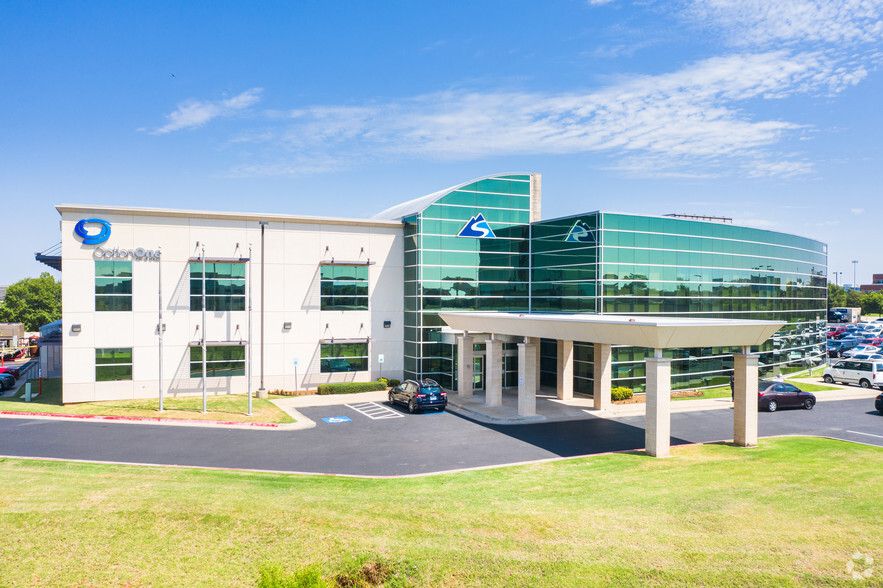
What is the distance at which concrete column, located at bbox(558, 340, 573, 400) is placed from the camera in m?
32.4

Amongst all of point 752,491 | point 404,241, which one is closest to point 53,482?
point 752,491

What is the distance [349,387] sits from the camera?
34812 millimetres

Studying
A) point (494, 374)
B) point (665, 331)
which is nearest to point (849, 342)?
point (494, 374)

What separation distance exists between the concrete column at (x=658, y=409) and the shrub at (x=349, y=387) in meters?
19.4

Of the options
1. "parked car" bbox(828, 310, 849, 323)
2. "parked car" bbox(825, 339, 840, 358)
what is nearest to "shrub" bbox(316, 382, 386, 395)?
"parked car" bbox(825, 339, 840, 358)

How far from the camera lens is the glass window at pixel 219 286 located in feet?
110

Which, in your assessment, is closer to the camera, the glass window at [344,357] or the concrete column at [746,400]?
the concrete column at [746,400]

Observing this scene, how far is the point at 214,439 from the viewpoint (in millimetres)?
22750

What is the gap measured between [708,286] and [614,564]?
30355 mm

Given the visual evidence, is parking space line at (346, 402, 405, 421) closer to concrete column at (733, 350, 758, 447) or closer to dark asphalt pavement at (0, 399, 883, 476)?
dark asphalt pavement at (0, 399, 883, 476)

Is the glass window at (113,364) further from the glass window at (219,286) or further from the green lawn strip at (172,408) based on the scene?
the glass window at (219,286)

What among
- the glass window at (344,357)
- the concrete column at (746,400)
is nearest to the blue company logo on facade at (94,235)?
the glass window at (344,357)

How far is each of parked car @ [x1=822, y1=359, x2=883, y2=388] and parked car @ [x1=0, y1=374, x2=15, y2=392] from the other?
187 ft

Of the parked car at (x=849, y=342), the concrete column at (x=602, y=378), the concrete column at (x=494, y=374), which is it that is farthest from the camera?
the parked car at (x=849, y=342)
